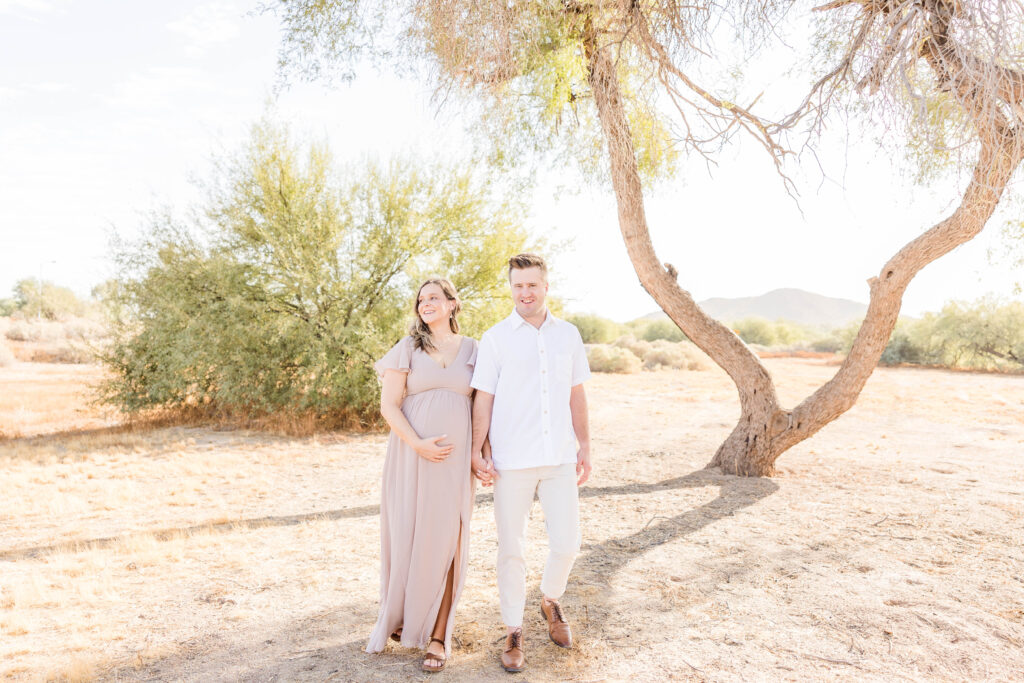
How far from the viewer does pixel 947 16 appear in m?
4.88

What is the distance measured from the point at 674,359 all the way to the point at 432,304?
2041 cm

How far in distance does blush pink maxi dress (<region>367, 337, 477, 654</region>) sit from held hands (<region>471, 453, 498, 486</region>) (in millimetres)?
52

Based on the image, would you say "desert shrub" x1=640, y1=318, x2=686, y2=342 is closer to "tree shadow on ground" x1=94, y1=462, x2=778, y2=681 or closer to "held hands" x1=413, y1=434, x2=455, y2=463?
"tree shadow on ground" x1=94, y1=462, x2=778, y2=681

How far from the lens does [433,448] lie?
299cm

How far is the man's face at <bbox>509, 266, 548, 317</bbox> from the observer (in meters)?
3.02

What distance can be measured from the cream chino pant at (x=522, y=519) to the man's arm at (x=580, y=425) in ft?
0.41

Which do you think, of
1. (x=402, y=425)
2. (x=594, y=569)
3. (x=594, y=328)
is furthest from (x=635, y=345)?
(x=402, y=425)

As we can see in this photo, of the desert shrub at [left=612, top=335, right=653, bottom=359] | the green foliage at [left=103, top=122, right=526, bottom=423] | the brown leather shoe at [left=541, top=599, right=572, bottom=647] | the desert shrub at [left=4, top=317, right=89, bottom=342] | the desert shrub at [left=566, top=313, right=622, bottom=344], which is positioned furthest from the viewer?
the desert shrub at [left=566, top=313, right=622, bottom=344]

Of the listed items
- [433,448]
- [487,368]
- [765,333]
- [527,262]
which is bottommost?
[433,448]

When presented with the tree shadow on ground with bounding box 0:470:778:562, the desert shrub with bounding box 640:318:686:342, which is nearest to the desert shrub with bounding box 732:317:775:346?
the desert shrub with bounding box 640:318:686:342

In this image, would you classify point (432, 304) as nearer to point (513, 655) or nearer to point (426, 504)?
point (426, 504)

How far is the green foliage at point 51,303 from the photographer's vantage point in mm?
34562

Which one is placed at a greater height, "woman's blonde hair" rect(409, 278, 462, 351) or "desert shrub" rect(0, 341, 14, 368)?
"woman's blonde hair" rect(409, 278, 462, 351)

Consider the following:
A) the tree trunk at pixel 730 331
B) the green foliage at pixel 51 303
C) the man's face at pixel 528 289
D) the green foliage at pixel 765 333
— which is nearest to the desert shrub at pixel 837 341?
the green foliage at pixel 765 333
